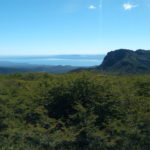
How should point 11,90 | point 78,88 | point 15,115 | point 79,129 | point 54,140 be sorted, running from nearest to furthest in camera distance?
1. point 54,140
2. point 79,129
3. point 15,115
4. point 78,88
5. point 11,90

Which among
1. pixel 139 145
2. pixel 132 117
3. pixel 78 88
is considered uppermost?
pixel 78 88

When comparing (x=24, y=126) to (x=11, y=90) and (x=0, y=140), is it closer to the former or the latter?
(x=0, y=140)

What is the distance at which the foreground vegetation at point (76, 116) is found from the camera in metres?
6.19

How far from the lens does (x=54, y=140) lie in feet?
20.0

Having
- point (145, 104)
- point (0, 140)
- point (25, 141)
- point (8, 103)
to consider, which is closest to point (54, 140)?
point (25, 141)

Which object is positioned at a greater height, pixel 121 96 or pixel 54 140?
pixel 121 96

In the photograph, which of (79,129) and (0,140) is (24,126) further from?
(79,129)

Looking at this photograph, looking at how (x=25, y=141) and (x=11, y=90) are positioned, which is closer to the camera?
(x=25, y=141)

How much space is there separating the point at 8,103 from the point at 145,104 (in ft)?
10.4

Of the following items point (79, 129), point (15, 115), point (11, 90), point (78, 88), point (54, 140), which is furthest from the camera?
point (11, 90)

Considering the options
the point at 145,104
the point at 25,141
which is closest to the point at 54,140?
the point at 25,141

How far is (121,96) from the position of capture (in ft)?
23.9

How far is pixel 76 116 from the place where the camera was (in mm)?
6812

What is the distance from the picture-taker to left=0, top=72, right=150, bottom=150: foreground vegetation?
6188 millimetres
